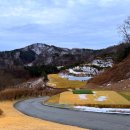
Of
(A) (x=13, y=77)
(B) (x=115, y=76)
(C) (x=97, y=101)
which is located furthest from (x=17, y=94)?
(A) (x=13, y=77)

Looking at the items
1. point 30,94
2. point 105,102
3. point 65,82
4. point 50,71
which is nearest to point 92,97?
point 105,102

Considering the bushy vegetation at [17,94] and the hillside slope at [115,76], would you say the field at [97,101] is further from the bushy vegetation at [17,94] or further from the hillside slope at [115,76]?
the hillside slope at [115,76]

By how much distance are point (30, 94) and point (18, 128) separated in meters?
63.3

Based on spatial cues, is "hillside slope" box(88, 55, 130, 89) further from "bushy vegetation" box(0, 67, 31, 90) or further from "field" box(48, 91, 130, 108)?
"bushy vegetation" box(0, 67, 31, 90)

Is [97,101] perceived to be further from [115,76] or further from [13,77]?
[13,77]

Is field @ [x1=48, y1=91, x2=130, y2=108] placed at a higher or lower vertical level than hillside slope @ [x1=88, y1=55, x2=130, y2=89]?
lower

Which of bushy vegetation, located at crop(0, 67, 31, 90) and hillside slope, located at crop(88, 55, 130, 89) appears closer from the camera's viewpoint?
hillside slope, located at crop(88, 55, 130, 89)

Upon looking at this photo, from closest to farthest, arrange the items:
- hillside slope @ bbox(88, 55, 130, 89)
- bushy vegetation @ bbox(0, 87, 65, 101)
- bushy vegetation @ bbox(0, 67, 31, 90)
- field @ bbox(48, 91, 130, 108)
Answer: field @ bbox(48, 91, 130, 108) < bushy vegetation @ bbox(0, 87, 65, 101) < hillside slope @ bbox(88, 55, 130, 89) < bushy vegetation @ bbox(0, 67, 31, 90)

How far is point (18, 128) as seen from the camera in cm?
2291

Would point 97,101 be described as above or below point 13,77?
below

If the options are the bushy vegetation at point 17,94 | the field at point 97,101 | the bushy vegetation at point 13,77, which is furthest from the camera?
the bushy vegetation at point 13,77

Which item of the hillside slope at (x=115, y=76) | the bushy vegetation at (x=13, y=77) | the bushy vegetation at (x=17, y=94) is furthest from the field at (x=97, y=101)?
the bushy vegetation at (x=13, y=77)

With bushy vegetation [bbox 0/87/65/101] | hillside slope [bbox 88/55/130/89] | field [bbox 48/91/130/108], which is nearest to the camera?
field [bbox 48/91/130/108]

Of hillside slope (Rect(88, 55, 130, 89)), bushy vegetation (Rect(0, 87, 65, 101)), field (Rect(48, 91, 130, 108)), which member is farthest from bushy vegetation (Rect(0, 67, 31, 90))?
field (Rect(48, 91, 130, 108))
